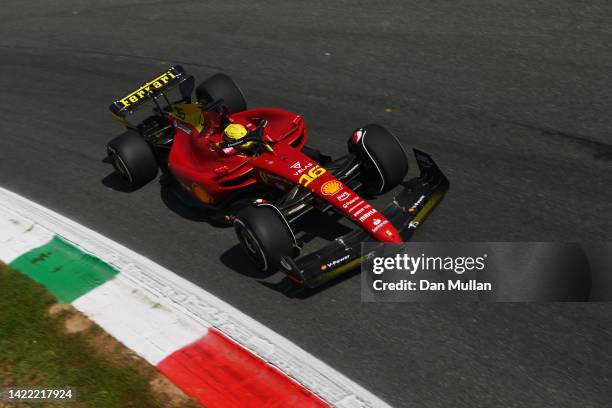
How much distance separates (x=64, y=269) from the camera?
271 inches

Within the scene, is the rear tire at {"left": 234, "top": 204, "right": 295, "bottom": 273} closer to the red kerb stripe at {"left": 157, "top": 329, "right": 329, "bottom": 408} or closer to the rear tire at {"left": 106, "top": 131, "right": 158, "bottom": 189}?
the red kerb stripe at {"left": 157, "top": 329, "right": 329, "bottom": 408}

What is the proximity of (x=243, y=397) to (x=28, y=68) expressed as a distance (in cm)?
1009

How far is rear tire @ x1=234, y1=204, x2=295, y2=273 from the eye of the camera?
6.09 meters

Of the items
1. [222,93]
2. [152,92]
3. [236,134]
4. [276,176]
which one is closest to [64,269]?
[236,134]

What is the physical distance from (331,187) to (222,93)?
3297 millimetres

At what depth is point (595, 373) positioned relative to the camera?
494cm

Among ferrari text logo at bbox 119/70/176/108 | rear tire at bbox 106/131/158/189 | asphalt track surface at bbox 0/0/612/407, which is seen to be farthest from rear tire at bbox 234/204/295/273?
ferrari text logo at bbox 119/70/176/108

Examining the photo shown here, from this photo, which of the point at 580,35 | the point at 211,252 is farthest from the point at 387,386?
the point at 580,35

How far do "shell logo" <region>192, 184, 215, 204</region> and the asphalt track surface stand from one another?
34cm

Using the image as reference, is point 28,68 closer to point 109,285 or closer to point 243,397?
point 109,285

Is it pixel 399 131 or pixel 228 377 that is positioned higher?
pixel 399 131

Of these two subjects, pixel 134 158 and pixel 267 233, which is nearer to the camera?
pixel 267 233

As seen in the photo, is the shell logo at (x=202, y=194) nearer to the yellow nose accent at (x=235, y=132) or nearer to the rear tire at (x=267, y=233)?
the yellow nose accent at (x=235, y=132)

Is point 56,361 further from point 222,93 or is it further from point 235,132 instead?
point 222,93
